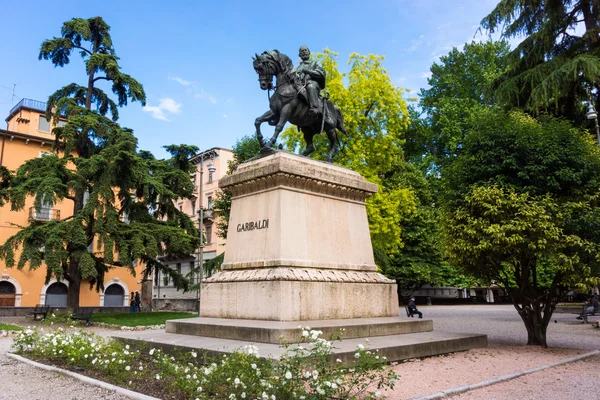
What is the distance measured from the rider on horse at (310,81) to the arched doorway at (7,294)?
34.8 m

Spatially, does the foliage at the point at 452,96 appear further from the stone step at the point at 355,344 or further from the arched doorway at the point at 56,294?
the arched doorway at the point at 56,294

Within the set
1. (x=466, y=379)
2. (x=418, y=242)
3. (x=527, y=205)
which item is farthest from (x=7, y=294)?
(x=466, y=379)

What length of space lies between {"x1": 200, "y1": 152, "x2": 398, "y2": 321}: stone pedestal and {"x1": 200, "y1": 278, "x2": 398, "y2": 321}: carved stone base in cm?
2

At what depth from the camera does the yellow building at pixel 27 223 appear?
37469 millimetres

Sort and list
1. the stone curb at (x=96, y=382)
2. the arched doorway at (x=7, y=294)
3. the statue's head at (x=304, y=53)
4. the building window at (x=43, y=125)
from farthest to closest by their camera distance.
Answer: the building window at (x=43, y=125), the arched doorway at (x=7, y=294), the statue's head at (x=304, y=53), the stone curb at (x=96, y=382)

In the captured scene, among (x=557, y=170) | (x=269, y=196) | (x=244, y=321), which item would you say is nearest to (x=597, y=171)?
(x=557, y=170)

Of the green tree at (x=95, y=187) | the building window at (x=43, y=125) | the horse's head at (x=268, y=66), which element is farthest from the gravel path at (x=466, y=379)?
the building window at (x=43, y=125)

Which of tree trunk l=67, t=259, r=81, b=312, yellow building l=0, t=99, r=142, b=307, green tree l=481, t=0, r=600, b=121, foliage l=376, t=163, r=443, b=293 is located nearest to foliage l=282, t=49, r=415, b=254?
green tree l=481, t=0, r=600, b=121

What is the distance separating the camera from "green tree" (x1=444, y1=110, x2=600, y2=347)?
1057 cm

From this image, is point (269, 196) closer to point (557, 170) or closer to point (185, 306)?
point (557, 170)

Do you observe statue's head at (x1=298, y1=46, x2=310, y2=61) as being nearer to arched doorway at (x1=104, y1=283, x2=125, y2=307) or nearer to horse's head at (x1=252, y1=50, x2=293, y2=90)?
horse's head at (x1=252, y1=50, x2=293, y2=90)

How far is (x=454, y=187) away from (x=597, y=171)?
3.13 metres

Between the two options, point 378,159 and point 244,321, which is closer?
point 244,321

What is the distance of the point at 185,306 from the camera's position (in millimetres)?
36000
